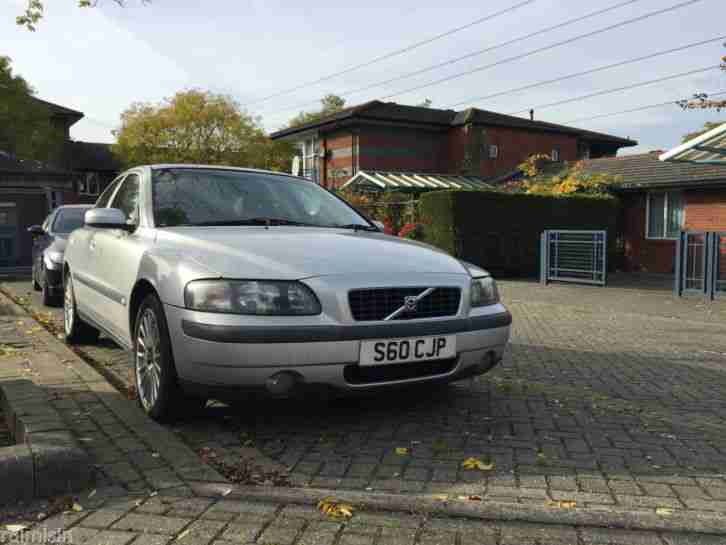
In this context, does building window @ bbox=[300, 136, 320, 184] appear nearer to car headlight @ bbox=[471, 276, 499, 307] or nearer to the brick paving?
car headlight @ bbox=[471, 276, 499, 307]

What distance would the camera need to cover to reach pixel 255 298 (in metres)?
3.49

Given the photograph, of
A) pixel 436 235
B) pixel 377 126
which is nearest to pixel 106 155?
pixel 377 126

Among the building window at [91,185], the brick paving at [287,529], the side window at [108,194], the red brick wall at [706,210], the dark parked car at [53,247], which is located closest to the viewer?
the brick paving at [287,529]

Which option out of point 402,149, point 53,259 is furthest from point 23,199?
point 402,149

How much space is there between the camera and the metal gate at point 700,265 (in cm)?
1234

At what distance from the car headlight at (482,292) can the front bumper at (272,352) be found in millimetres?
499

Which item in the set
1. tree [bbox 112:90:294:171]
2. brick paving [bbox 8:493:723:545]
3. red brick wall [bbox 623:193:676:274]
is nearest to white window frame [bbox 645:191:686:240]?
red brick wall [bbox 623:193:676:274]

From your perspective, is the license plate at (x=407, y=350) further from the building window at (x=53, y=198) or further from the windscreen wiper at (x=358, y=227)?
the building window at (x=53, y=198)

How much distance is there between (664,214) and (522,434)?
1893cm

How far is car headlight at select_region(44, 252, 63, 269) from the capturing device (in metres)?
9.39

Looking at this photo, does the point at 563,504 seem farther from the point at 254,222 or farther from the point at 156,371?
the point at 254,222

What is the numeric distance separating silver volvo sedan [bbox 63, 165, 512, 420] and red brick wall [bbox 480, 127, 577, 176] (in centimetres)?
3287

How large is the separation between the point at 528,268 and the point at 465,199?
281 cm

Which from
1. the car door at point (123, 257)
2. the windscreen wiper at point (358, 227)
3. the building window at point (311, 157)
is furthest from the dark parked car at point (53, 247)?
the building window at point (311, 157)
